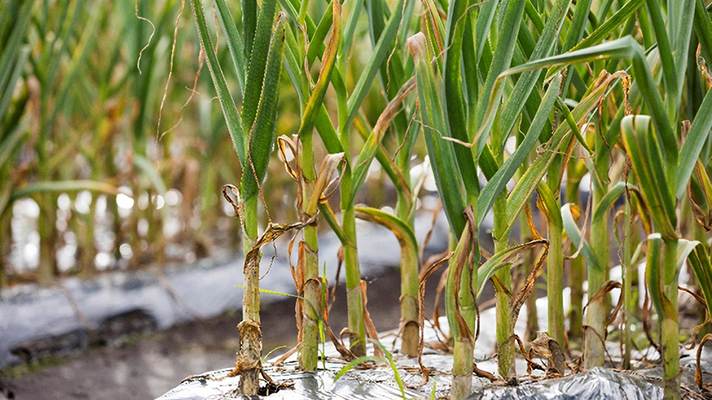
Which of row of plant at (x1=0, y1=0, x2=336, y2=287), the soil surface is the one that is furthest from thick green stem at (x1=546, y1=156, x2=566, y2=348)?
row of plant at (x1=0, y1=0, x2=336, y2=287)

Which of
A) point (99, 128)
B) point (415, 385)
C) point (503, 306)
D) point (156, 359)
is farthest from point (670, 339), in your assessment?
point (99, 128)

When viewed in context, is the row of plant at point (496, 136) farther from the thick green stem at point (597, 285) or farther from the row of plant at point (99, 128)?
the row of plant at point (99, 128)

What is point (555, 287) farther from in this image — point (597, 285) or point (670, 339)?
point (670, 339)

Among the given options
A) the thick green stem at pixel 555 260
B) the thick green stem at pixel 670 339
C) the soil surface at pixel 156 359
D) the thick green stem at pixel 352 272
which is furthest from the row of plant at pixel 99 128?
the thick green stem at pixel 670 339

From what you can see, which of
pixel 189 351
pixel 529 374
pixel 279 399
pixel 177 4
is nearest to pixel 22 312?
pixel 189 351

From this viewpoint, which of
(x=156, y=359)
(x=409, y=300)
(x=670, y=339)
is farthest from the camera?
(x=156, y=359)

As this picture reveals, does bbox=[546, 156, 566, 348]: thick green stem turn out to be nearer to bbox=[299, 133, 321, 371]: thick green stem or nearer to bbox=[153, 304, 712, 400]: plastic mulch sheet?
bbox=[153, 304, 712, 400]: plastic mulch sheet

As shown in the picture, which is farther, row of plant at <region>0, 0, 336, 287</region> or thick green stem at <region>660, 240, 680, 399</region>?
row of plant at <region>0, 0, 336, 287</region>

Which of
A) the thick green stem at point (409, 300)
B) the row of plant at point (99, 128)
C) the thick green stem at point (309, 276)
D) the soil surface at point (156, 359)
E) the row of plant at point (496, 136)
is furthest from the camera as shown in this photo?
the row of plant at point (99, 128)
